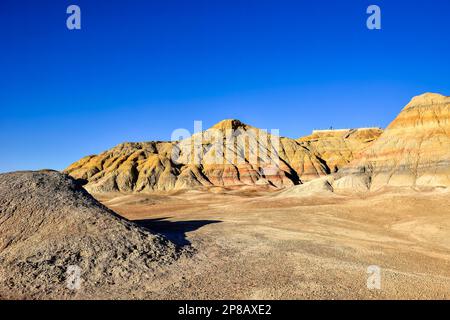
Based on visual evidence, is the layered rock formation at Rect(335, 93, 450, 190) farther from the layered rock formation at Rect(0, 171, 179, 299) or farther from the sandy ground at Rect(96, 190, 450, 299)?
the layered rock formation at Rect(0, 171, 179, 299)

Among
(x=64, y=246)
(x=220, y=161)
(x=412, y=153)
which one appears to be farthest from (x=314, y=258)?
(x=220, y=161)

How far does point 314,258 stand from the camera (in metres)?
18.0

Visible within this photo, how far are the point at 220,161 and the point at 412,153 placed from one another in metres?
63.4

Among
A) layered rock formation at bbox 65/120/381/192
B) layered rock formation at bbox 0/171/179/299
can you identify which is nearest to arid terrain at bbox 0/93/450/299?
layered rock formation at bbox 0/171/179/299

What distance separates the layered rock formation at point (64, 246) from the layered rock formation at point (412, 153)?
49.1m

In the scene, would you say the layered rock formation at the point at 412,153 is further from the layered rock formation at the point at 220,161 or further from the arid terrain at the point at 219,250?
the layered rock formation at the point at 220,161

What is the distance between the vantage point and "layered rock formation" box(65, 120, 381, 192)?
105625 millimetres

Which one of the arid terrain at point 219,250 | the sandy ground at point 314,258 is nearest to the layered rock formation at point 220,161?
the arid terrain at point 219,250

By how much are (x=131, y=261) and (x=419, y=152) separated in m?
56.5

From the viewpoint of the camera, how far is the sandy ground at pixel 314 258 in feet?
44.0

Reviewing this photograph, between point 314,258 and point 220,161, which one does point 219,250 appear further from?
point 220,161

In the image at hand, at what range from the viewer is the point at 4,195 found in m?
19.1

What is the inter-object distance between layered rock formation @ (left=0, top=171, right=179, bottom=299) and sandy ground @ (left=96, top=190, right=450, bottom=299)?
1.49 metres
